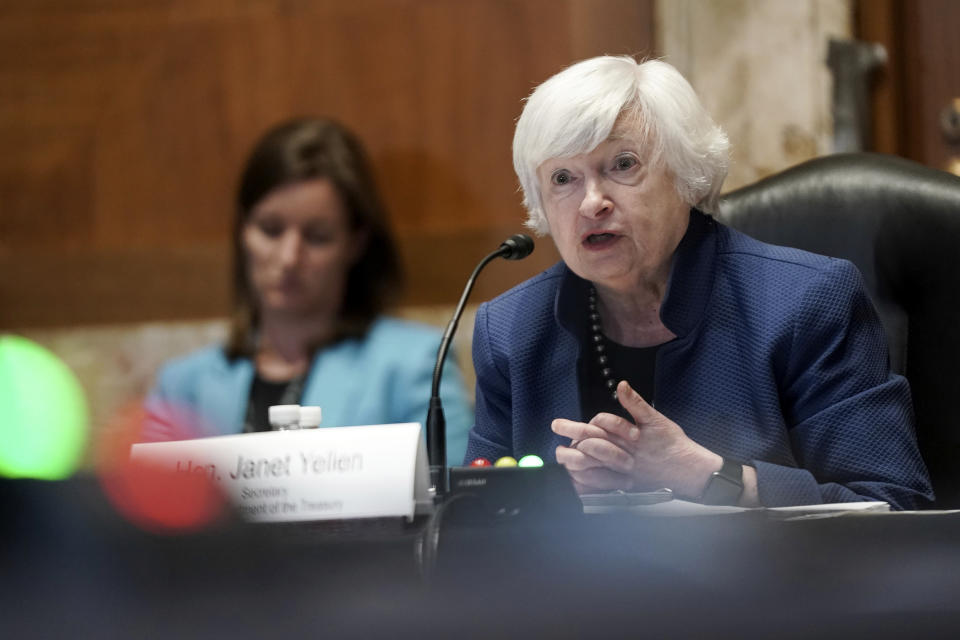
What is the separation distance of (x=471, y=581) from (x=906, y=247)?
120 centimetres

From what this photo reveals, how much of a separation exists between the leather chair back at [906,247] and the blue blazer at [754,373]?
0.54 ft

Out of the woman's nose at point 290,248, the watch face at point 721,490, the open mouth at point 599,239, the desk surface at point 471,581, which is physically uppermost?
the woman's nose at point 290,248

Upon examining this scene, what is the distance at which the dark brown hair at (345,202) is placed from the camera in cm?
259

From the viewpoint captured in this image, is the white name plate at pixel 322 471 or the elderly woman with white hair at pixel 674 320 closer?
the white name plate at pixel 322 471

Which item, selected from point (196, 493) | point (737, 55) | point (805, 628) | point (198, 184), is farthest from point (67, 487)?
point (198, 184)

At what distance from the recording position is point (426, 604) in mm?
697

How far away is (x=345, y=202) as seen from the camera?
2.61 meters

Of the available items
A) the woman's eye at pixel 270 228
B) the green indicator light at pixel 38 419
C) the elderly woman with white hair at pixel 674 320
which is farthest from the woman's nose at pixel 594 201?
the woman's eye at pixel 270 228

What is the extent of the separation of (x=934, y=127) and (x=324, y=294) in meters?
1.50

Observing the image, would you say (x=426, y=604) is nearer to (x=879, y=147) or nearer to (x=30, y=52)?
(x=879, y=147)

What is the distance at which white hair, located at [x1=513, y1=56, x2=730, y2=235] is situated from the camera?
59.9 inches

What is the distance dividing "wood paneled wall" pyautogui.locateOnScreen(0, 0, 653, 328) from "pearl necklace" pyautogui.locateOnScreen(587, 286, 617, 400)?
1360mm

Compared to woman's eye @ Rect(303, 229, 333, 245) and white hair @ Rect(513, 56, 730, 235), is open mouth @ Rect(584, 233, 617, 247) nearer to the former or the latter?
white hair @ Rect(513, 56, 730, 235)

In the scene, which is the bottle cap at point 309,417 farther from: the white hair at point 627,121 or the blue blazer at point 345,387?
the blue blazer at point 345,387
